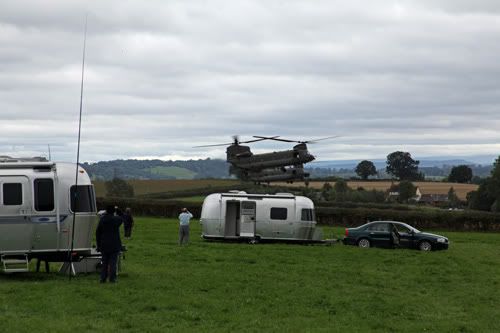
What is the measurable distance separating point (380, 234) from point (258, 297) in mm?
17760

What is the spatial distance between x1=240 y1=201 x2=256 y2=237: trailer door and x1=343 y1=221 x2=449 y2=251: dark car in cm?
437

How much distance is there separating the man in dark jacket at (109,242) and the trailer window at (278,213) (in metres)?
17.4

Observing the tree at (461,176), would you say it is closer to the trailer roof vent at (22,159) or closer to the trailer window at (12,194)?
the trailer roof vent at (22,159)

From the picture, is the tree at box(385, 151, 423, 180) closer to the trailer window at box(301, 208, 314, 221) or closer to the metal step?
the trailer window at box(301, 208, 314, 221)

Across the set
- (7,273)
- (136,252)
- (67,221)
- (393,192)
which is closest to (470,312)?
(67,221)

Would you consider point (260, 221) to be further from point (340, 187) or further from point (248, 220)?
point (340, 187)

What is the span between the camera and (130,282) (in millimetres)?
18547

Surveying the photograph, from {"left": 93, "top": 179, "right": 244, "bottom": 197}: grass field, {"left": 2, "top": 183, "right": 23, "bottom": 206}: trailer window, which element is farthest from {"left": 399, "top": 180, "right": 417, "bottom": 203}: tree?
{"left": 2, "top": 183, "right": 23, "bottom": 206}: trailer window

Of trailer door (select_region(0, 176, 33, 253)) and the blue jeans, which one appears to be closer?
the blue jeans

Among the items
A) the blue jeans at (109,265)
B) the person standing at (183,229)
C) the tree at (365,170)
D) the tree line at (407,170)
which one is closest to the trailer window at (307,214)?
the person standing at (183,229)

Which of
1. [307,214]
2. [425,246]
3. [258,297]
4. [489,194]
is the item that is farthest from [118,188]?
[258,297]

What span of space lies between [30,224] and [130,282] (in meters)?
2.86

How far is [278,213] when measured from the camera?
35.3 meters

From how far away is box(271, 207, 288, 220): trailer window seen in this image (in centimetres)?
3522
